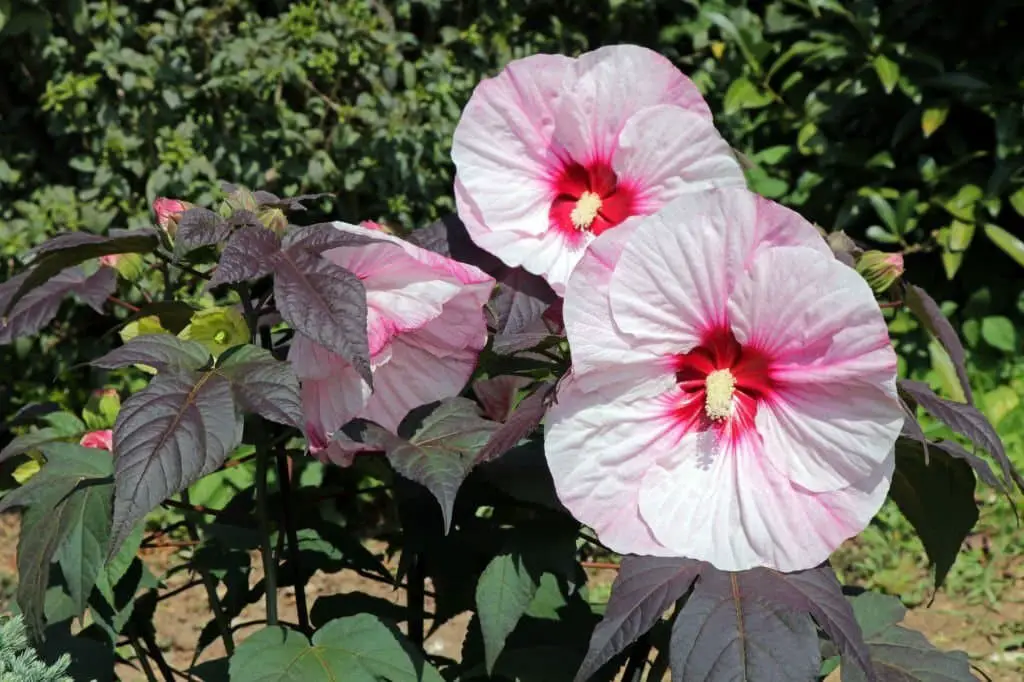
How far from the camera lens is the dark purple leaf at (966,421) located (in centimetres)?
107

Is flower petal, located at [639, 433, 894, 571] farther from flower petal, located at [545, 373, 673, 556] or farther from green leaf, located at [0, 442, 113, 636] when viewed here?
green leaf, located at [0, 442, 113, 636]

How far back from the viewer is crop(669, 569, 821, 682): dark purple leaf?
37.9 inches

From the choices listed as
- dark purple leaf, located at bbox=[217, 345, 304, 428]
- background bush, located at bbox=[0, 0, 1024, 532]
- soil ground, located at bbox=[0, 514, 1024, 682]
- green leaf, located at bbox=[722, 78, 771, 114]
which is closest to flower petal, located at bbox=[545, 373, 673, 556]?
dark purple leaf, located at bbox=[217, 345, 304, 428]

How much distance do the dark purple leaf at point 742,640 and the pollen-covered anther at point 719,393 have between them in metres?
0.16

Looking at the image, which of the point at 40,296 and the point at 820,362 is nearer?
the point at 820,362

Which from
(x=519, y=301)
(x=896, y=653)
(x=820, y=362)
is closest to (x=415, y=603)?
(x=519, y=301)

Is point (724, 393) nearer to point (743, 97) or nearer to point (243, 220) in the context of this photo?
point (243, 220)

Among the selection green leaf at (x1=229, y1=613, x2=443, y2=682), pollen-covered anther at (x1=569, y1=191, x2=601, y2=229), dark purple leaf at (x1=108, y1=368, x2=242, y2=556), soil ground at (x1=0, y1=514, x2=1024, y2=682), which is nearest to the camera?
dark purple leaf at (x1=108, y1=368, x2=242, y2=556)

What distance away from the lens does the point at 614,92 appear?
1165 millimetres

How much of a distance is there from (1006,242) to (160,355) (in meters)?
3.48

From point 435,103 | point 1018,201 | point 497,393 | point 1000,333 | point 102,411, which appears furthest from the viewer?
point 1000,333

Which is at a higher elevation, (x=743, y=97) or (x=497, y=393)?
(x=497, y=393)

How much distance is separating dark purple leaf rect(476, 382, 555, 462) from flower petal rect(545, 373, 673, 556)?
0.02 meters

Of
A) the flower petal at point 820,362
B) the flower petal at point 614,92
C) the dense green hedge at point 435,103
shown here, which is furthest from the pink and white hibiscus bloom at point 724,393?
the dense green hedge at point 435,103
